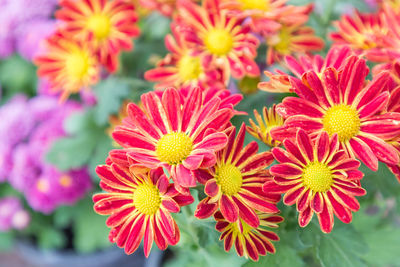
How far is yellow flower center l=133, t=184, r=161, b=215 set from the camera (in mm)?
426

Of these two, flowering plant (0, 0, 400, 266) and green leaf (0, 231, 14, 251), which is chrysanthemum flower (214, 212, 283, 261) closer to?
flowering plant (0, 0, 400, 266)

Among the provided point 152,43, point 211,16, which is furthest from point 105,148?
point 211,16

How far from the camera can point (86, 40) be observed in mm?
704

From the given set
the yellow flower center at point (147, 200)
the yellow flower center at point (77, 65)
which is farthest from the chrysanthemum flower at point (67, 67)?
the yellow flower center at point (147, 200)

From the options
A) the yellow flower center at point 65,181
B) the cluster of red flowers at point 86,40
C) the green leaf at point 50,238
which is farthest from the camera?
the green leaf at point 50,238

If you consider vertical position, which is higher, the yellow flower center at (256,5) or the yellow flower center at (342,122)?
the yellow flower center at (256,5)

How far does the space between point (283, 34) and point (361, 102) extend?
0.91ft

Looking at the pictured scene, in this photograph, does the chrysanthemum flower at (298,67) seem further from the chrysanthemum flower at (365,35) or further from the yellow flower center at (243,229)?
the yellow flower center at (243,229)

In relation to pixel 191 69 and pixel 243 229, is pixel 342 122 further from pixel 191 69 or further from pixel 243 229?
pixel 191 69

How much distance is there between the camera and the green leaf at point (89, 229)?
106cm

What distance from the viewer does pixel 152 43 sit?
90 centimetres

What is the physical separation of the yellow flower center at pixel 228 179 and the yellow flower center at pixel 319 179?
7cm

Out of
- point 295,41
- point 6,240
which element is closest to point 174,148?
point 295,41

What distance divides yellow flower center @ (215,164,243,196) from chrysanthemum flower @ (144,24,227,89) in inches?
7.8
